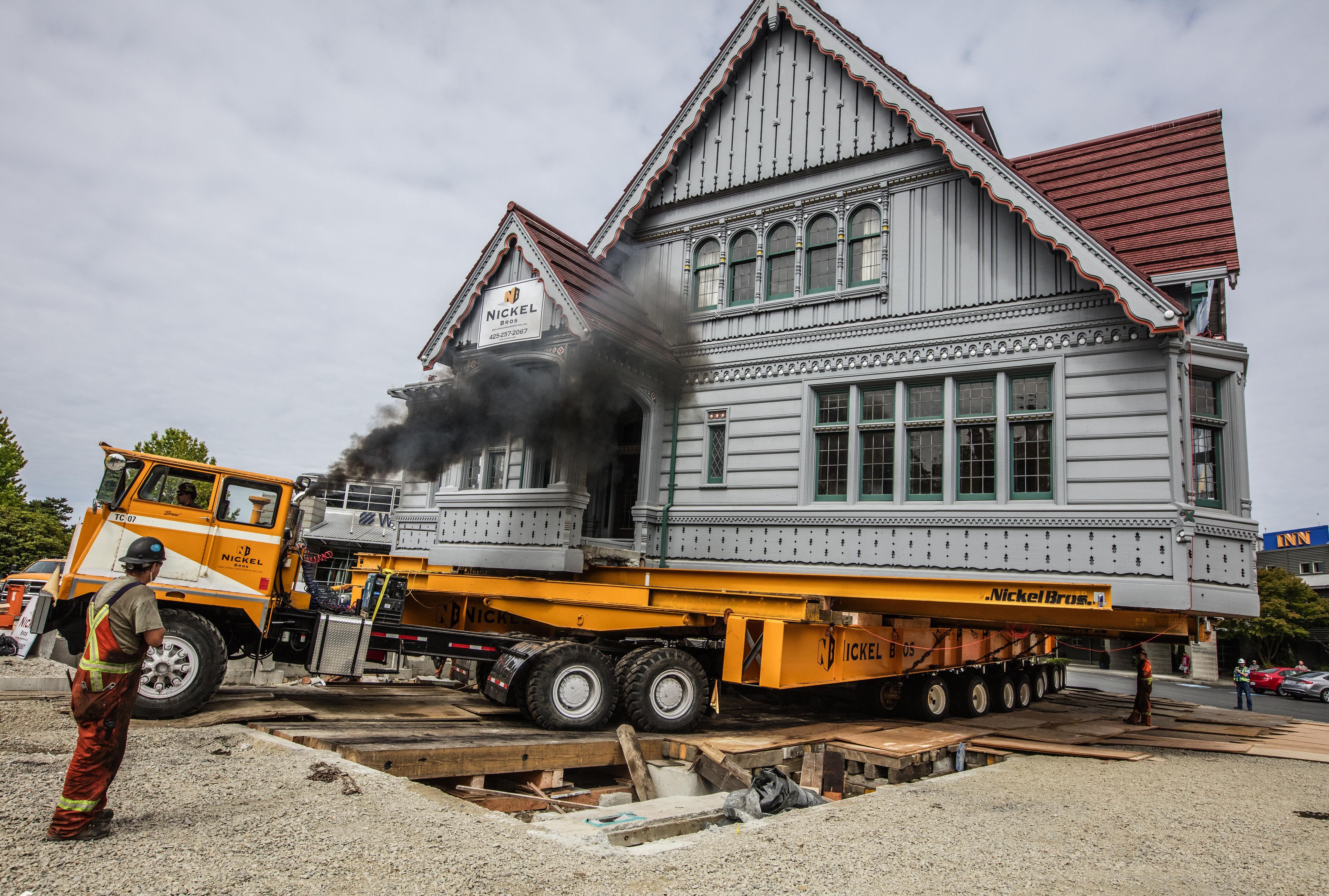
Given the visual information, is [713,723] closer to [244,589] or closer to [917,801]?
[917,801]

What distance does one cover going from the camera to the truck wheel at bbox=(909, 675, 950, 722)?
1348cm

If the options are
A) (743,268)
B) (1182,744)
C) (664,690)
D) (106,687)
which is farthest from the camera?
(743,268)

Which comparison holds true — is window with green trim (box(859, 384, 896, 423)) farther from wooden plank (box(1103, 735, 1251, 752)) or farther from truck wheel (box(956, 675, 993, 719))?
wooden plank (box(1103, 735, 1251, 752))

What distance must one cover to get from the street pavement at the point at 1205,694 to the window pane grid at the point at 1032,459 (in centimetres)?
1725

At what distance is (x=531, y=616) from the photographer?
11.6 metres

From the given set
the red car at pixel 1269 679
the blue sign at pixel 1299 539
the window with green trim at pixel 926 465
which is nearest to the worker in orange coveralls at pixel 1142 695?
the window with green trim at pixel 926 465

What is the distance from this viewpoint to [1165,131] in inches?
540

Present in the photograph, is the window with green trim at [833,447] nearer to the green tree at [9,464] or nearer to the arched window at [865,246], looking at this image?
the arched window at [865,246]

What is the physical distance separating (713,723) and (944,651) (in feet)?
15.7

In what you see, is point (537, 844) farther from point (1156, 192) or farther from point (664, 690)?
point (1156, 192)

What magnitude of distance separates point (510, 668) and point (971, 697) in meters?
9.08

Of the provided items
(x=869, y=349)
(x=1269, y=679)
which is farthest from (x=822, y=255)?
(x=1269, y=679)

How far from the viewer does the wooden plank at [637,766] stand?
860 centimetres

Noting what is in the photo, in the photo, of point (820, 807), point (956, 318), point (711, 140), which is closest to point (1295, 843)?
point (820, 807)
